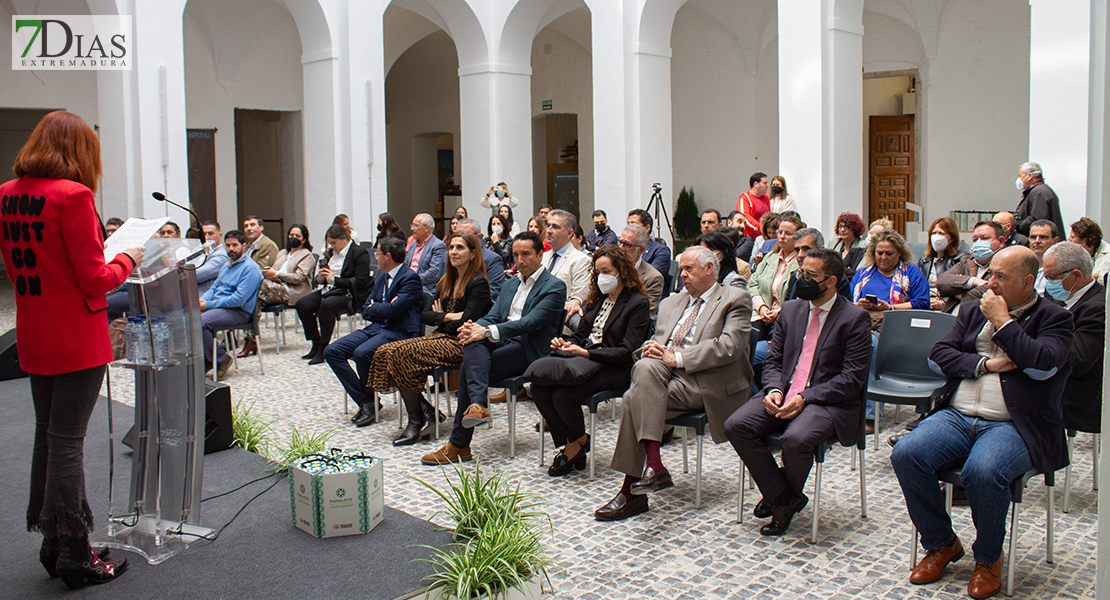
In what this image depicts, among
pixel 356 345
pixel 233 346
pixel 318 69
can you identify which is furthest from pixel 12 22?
pixel 356 345

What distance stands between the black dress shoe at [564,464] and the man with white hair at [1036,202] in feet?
16.8

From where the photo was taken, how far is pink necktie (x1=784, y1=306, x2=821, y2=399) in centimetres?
425

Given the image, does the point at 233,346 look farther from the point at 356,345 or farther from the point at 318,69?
the point at 318,69

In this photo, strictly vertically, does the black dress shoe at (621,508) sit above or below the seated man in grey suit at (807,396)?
below

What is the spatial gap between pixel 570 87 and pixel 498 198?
6.52 m

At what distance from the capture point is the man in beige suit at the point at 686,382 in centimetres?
448

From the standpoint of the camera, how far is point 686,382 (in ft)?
15.0

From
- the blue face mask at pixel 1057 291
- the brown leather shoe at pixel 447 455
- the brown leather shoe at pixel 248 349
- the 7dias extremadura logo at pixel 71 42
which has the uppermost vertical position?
the 7dias extremadura logo at pixel 71 42

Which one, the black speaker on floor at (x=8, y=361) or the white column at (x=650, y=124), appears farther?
the white column at (x=650, y=124)

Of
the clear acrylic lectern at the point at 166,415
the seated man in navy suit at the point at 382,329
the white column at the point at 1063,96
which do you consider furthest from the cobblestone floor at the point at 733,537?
the white column at the point at 1063,96

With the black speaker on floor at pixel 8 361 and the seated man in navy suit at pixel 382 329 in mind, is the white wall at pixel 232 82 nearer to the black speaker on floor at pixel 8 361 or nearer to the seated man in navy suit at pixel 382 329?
the black speaker on floor at pixel 8 361

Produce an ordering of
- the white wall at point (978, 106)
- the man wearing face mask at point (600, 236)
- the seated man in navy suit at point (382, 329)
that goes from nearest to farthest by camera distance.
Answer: the seated man in navy suit at point (382, 329), the man wearing face mask at point (600, 236), the white wall at point (978, 106)

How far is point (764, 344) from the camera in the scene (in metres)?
6.02

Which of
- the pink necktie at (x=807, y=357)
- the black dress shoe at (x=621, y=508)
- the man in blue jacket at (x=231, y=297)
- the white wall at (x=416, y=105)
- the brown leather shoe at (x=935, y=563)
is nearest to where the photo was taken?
the brown leather shoe at (x=935, y=563)
